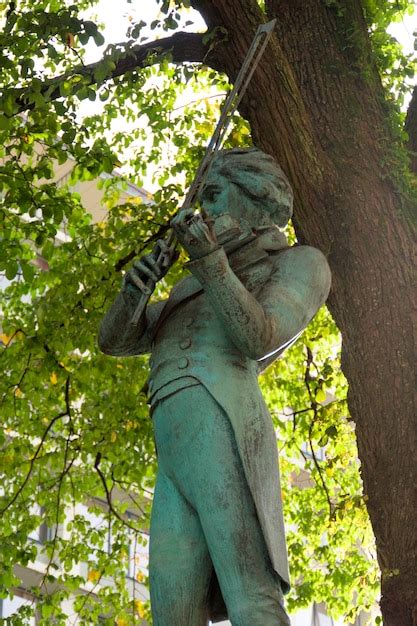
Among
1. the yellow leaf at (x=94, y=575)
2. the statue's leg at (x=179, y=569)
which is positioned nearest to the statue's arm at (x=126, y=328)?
the statue's leg at (x=179, y=569)

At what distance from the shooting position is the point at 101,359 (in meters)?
14.9

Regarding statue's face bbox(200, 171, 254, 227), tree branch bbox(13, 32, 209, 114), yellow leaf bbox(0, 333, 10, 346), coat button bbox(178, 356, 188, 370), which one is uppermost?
yellow leaf bbox(0, 333, 10, 346)

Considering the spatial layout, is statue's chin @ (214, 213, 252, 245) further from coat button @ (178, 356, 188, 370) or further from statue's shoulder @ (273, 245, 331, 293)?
coat button @ (178, 356, 188, 370)

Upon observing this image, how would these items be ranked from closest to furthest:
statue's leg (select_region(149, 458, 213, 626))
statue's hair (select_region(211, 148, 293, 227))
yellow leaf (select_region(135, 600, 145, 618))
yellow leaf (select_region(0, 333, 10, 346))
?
statue's leg (select_region(149, 458, 213, 626)) → statue's hair (select_region(211, 148, 293, 227)) → yellow leaf (select_region(135, 600, 145, 618)) → yellow leaf (select_region(0, 333, 10, 346))

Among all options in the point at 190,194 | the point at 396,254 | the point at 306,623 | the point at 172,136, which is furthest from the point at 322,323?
the point at 306,623

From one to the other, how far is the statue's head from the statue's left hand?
67 cm

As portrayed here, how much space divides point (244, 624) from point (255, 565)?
201 millimetres

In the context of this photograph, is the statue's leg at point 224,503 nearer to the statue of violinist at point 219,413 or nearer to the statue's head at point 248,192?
the statue of violinist at point 219,413

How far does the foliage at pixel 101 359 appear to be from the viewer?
495 inches

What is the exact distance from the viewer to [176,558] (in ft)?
17.8

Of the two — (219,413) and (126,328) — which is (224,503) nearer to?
(219,413)

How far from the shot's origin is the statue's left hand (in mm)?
5434

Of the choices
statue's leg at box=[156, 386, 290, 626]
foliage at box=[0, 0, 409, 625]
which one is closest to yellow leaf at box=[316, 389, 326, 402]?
foliage at box=[0, 0, 409, 625]

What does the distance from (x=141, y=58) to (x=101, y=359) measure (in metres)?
3.93
